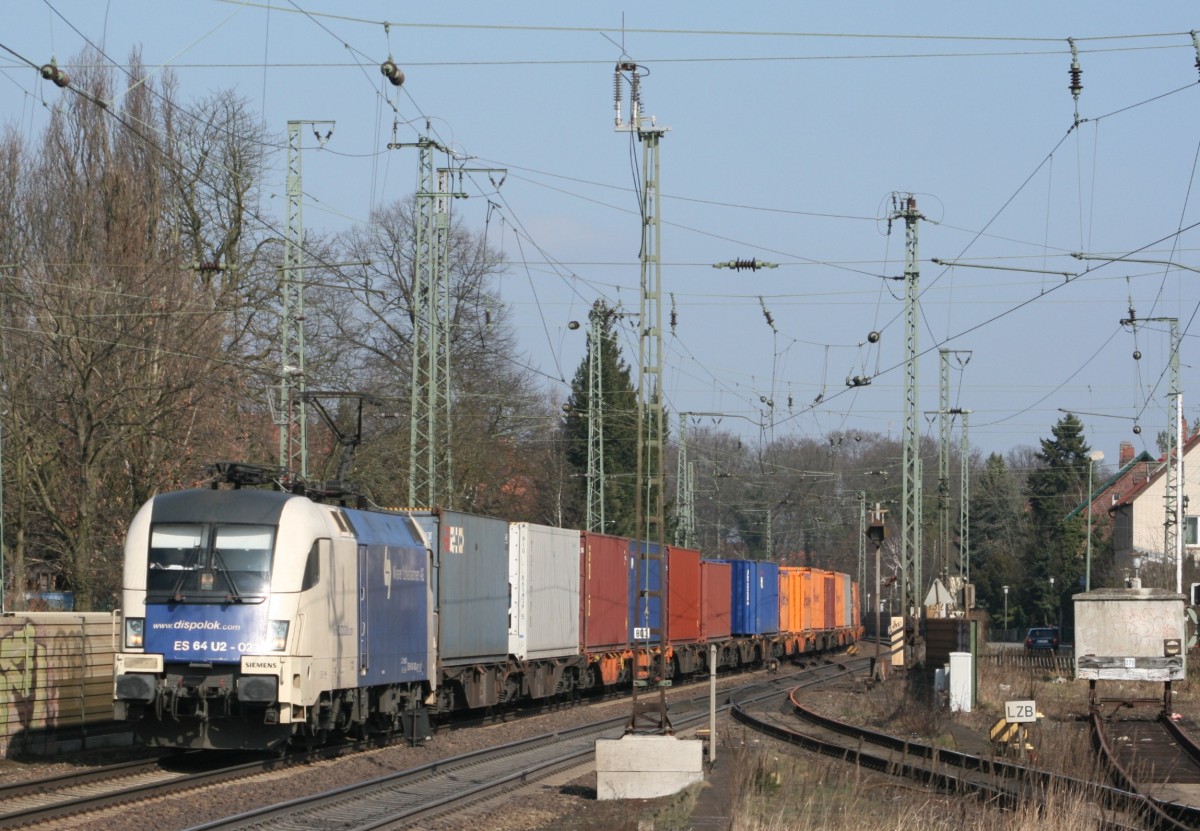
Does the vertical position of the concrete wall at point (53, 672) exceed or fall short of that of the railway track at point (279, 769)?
it exceeds it

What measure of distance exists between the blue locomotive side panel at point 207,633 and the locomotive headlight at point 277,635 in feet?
0.24

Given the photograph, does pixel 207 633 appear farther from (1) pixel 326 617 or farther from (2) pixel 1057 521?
(2) pixel 1057 521

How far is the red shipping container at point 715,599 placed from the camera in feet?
120

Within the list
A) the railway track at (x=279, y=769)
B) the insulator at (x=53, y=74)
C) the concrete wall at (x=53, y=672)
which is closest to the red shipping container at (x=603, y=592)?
the railway track at (x=279, y=769)

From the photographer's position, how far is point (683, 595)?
34094mm

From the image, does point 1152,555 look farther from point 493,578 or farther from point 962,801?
point 962,801

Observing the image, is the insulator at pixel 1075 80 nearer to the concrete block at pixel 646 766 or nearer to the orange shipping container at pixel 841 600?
the concrete block at pixel 646 766

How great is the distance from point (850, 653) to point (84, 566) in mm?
38015

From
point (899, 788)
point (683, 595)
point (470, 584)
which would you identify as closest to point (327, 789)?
point (899, 788)

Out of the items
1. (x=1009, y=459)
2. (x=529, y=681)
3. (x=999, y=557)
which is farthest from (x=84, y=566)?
(x=1009, y=459)

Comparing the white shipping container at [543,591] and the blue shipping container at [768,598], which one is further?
the blue shipping container at [768,598]

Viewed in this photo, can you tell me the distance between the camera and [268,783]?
49.4 ft

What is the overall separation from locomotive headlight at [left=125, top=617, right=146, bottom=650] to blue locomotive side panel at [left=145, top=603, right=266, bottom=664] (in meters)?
0.09

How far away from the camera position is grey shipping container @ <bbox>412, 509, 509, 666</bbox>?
20.8 m
